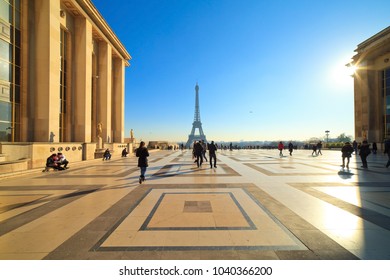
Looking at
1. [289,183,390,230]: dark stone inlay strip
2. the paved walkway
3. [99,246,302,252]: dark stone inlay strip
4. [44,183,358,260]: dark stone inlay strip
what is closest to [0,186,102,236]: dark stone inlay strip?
the paved walkway

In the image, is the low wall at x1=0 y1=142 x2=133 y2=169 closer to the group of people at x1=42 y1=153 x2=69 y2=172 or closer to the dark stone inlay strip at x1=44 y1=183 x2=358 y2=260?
the group of people at x1=42 y1=153 x2=69 y2=172

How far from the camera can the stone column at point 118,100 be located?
34219mm

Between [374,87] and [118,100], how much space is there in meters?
43.8

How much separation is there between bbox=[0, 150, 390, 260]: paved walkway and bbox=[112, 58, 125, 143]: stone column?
27997 millimetres

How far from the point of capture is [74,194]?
21.7 ft

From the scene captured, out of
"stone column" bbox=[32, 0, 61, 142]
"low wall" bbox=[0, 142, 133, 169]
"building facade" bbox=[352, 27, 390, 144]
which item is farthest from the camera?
"building facade" bbox=[352, 27, 390, 144]

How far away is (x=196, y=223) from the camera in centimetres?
421

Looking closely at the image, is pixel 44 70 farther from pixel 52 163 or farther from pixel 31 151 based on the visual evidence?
pixel 52 163

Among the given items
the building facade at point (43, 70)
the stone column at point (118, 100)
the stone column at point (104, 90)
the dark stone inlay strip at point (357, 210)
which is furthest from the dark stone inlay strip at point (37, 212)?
the stone column at point (118, 100)

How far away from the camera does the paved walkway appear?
3.17 meters

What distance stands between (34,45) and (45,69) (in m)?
2.40

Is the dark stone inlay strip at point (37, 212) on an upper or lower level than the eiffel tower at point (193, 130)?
lower

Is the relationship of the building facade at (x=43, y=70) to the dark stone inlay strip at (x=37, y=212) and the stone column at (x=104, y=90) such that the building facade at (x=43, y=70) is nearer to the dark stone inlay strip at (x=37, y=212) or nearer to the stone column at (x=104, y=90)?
the stone column at (x=104, y=90)

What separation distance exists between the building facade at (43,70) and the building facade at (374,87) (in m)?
40.6
